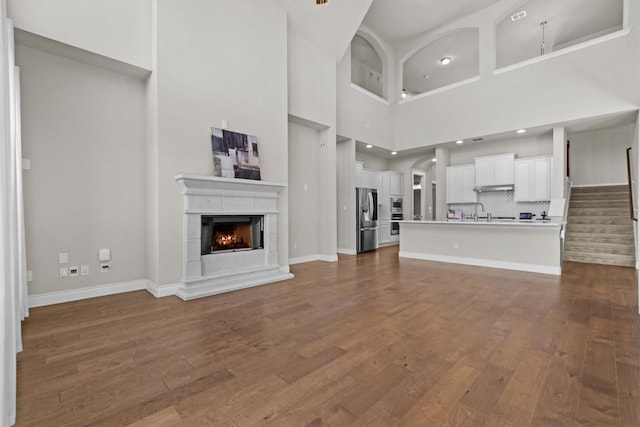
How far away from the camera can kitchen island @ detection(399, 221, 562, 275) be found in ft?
16.3

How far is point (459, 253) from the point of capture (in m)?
6.01

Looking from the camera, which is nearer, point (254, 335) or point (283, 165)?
point (254, 335)

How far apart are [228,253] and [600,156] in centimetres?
1003

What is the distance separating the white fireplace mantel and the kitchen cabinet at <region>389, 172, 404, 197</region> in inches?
207

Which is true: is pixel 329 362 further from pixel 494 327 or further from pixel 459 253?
pixel 459 253

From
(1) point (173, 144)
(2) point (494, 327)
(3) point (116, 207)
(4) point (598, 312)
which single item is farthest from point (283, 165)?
(4) point (598, 312)

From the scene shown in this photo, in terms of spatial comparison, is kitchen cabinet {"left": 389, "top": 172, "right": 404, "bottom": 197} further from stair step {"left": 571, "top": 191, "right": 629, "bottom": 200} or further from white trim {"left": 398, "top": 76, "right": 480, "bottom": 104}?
stair step {"left": 571, "top": 191, "right": 629, "bottom": 200}

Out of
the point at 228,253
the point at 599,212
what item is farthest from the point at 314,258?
the point at 599,212

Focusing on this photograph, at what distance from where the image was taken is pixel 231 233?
179 inches

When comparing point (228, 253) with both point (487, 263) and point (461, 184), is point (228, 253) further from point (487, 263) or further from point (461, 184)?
point (461, 184)

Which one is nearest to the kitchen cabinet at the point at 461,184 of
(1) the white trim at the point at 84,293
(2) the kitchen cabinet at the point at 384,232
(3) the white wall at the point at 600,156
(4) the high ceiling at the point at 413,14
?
(2) the kitchen cabinet at the point at 384,232

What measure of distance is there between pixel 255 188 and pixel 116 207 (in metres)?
1.84

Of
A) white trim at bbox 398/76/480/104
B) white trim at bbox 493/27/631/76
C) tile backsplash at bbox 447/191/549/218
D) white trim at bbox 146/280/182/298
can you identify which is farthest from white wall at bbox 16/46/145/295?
tile backsplash at bbox 447/191/549/218

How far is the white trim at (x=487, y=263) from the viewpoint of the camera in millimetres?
4949
